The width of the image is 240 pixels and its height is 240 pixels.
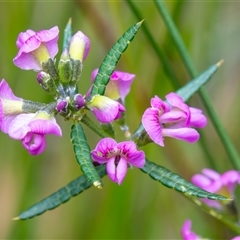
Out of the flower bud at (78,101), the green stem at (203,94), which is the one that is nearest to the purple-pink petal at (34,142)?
the flower bud at (78,101)

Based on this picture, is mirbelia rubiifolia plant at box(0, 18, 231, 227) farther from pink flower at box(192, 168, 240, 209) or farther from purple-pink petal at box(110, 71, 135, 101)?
pink flower at box(192, 168, 240, 209)

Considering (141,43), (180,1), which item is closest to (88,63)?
(141,43)

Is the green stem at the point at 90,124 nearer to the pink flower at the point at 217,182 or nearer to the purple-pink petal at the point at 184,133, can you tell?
the purple-pink petal at the point at 184,133

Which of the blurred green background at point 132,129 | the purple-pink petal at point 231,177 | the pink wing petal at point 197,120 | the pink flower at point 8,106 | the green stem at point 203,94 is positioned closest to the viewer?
the pink flower at point 8,106

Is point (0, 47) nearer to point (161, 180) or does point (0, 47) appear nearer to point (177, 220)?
point (177, 220)

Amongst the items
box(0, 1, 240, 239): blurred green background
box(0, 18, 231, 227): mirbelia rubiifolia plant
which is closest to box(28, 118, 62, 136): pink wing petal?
box(0, 18, 231, 227): mirbelia rubiifolia plant

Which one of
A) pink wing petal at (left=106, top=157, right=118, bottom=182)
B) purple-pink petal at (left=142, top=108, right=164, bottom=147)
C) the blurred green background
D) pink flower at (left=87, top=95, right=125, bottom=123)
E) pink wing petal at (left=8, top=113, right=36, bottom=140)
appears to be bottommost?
the blurred green background

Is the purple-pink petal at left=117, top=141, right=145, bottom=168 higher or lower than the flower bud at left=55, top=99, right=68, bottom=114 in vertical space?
lower
